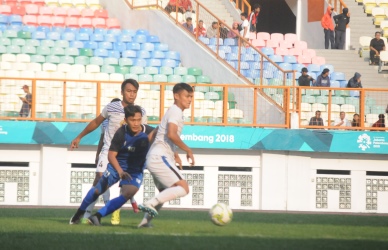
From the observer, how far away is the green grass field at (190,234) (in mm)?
11766

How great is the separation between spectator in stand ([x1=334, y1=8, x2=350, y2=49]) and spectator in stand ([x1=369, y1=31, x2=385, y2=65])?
4.03ft

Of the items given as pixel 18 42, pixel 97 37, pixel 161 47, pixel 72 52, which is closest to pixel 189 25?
pixel 161 47

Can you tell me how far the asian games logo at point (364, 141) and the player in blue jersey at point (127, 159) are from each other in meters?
9.75

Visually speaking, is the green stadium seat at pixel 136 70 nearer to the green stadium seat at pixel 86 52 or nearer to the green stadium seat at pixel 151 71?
the green stadium seat at pixel 151 71

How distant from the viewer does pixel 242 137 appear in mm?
22766

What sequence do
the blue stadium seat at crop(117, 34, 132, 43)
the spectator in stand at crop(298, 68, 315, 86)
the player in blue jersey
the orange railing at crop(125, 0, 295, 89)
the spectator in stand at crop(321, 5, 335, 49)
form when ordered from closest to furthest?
the player in blue jersey → the orange railing at crop(125, 0, 295, 89) → the spectator in stand at crop(298, 68, 315, 86) → the blue stadium seat at crop(117, 34, 132, 43) → the spectator in stand at crop(321, 5, 335, 49)

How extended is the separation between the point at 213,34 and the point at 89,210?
15605 millimetres

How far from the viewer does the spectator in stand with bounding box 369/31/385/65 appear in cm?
3212

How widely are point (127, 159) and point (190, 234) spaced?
152 centimetres

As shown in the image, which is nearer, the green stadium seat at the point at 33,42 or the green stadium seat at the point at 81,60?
the green stadium seat at the point at 81,60

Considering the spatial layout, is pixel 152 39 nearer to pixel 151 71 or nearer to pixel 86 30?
pixel 86 30

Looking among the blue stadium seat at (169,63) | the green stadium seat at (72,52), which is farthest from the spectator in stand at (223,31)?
the green stadium seat at (72,52)

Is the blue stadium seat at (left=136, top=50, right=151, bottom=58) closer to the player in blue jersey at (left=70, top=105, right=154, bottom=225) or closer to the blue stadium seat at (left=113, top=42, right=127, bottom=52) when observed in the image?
the blue stadium seat at (left=113, top=42, right=127, bottom=52)

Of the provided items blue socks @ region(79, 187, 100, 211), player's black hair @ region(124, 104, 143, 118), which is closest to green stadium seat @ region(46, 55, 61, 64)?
blue socks @ region(79, 187, 100, 211)
